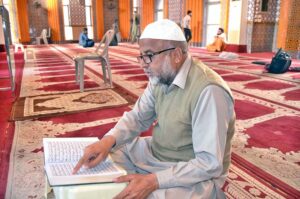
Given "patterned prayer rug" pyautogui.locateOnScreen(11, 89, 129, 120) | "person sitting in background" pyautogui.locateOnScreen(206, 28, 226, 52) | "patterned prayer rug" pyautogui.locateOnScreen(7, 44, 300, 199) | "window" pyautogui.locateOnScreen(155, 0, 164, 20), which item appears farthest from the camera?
"window" pyautogui.locateOnScreen(155, 0, 164, 20)

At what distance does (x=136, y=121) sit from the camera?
140cm

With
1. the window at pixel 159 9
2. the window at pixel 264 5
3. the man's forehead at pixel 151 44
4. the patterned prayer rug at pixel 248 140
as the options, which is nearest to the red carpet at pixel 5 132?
the patterned prayer rug at pixel 248 140

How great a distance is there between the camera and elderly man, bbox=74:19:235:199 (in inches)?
39.2

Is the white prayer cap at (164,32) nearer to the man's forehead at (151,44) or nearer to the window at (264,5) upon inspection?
the man's forehead at (151,44)

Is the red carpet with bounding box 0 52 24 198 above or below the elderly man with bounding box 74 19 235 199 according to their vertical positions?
below

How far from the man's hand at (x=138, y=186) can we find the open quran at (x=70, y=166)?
5cm

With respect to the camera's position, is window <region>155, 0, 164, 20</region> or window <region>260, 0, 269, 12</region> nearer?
window <region>260, 0, 269, 12</region>

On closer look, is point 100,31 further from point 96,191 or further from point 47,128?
point 96,191

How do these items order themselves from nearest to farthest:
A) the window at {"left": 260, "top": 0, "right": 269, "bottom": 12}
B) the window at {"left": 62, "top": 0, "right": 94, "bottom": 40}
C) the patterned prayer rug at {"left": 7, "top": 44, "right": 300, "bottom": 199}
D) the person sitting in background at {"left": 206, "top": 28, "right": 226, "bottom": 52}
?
the patterned prayer rug at {"left": 7, "top": 44, "right": 300, "bottom": 199} < the window at {"left": 260, "top": 0, "right": 269, "bottom": 12} < the person sitting in background at {"left": 206, "top": 28, "right": 226, "bottom": 52} < the window at {"left": 62, "top": 0, "right": 94, "bottom": 40}

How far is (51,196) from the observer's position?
3.90 feet

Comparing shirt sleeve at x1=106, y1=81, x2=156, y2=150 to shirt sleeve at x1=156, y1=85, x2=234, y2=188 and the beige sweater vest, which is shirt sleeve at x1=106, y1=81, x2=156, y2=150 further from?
shirt sleeve at x1=156, y1=85, x2=234, y2=188

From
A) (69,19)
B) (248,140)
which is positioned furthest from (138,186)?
(69,19)

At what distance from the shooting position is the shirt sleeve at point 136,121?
52.3 inches

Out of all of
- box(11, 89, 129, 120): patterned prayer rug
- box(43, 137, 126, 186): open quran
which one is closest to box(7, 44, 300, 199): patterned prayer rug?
box(11, 89, 129, 120): patterned prayer rug
